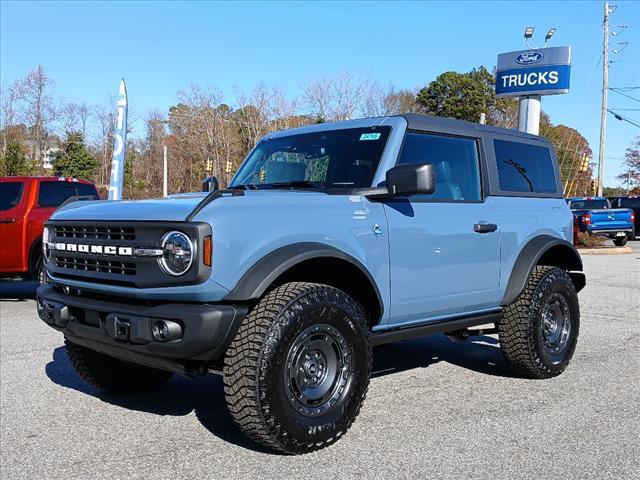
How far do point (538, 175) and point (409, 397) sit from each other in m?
2.31

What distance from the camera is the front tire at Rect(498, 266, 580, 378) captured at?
5.15 metres

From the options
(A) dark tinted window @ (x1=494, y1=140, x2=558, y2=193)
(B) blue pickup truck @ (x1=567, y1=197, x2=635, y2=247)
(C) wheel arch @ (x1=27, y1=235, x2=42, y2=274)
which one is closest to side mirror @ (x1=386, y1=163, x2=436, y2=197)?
(A) dark tinted window @ (x1=494, y1=140, x2=558, y2=193)

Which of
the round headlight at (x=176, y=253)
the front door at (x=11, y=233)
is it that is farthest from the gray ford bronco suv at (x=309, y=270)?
the front door at (x=11, y=233)

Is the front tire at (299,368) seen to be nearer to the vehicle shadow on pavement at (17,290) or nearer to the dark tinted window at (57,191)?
the dark tinted window at (57,191)

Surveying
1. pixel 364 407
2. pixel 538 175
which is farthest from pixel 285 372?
pixel 538 175

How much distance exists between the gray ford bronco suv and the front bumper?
1 centimetres

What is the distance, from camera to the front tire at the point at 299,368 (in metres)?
3.40

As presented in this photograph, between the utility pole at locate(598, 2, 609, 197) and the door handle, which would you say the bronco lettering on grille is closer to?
the door handle

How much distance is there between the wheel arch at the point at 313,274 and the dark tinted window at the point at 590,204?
22473mm

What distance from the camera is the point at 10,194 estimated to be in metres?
9.86

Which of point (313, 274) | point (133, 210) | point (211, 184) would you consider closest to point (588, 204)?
point (211, 184)

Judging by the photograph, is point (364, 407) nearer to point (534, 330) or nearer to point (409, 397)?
point (409, 397)

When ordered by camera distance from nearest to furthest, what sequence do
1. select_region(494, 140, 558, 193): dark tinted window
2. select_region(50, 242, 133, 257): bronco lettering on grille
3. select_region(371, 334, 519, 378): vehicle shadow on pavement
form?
select_region(50, 242, 133, 257): bronco lettering on grille
select_region(494, 140, 558, 193): dark tinted window
select_region(371, 334, 519, 378): vehicle shadow on pavement

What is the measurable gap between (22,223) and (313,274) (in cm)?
720
